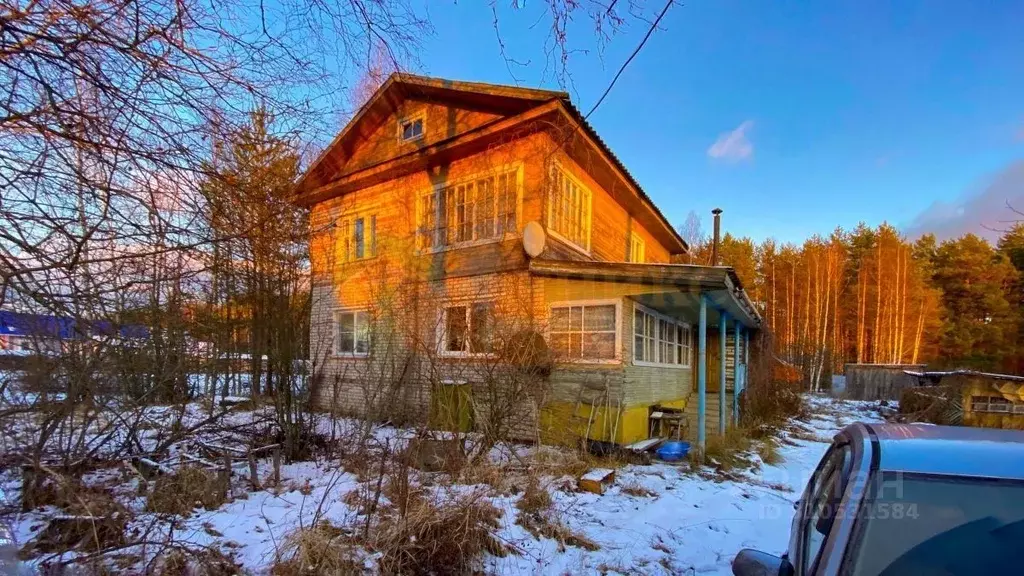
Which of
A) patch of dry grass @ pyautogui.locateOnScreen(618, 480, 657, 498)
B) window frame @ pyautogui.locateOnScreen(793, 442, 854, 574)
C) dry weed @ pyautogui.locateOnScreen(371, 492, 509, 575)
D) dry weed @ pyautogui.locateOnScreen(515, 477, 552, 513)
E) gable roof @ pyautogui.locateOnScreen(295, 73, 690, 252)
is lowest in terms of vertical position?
patch of dry grass @ pyautogui.locateOnScreen(618, 480, 657, 498)

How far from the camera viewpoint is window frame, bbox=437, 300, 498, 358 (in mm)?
8334

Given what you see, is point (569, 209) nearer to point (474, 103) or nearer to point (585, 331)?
point (585, 331)

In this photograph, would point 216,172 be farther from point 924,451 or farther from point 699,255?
point 699,255

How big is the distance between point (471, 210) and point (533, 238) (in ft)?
7.28

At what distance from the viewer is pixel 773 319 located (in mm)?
32156

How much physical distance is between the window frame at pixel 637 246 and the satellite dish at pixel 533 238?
6111 mm

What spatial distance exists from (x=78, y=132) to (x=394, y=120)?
35.9 ft

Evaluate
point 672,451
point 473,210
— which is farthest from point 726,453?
point 473,210

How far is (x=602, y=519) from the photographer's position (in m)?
5.10

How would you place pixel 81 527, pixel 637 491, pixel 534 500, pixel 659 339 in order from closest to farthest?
pixel 81 527 < pixel 534 500 < pixel 637 491 < pixel 659 339

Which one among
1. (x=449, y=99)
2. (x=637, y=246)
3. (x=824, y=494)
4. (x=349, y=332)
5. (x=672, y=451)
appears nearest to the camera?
(x=824, y=494)

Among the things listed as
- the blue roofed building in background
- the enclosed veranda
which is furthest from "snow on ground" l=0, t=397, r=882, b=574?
the enclosed veranda

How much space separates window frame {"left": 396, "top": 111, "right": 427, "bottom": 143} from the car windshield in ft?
38.6

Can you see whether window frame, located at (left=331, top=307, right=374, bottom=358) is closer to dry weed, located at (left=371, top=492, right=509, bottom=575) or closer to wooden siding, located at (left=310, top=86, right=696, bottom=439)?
wooden siding, located at (left=310, top=86, right=696, bottom=439)
